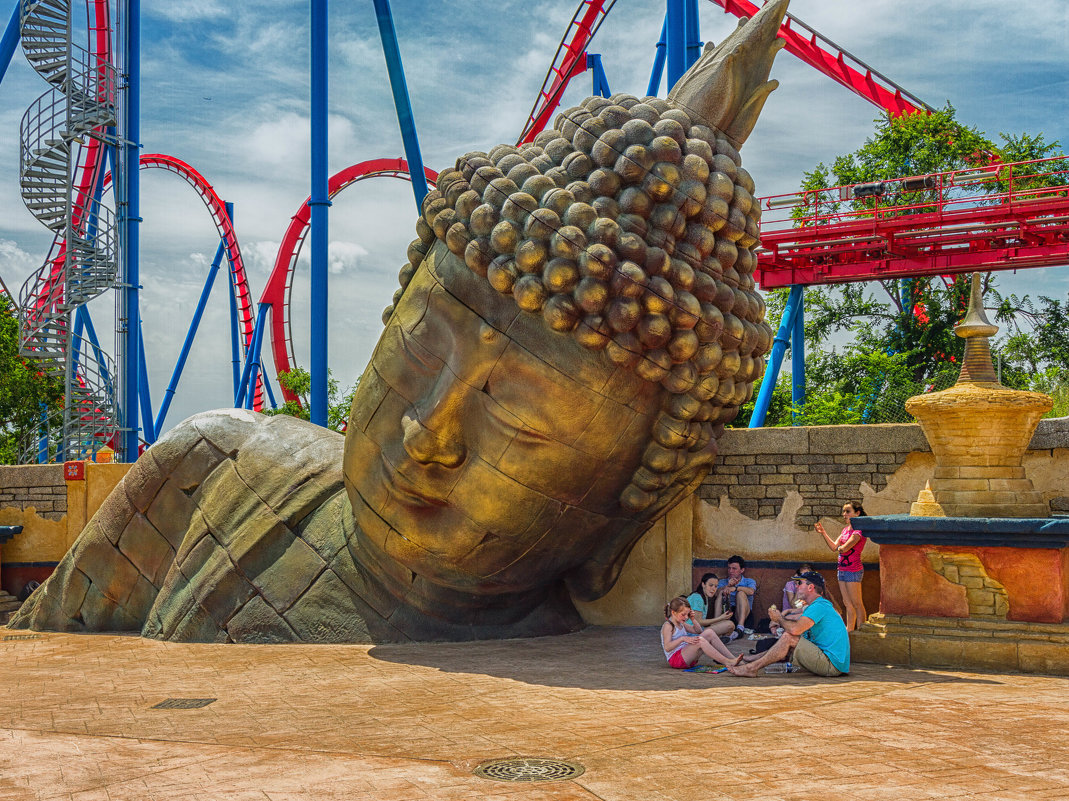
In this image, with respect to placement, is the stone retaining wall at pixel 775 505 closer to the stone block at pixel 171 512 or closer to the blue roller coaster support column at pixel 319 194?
the stone block at pixel 171 512

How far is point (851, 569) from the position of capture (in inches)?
295

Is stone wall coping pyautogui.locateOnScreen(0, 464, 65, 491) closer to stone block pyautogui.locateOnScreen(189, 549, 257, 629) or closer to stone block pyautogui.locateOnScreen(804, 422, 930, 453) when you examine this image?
stone block pyautogui.locateOnScreen(189, 549, 257, 629)

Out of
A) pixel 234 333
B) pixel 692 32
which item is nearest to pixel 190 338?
pixel 234 333

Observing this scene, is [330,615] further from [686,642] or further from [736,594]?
[736,594]

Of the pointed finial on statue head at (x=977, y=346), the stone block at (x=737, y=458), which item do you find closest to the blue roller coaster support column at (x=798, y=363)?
the stone block at (x=737, y=458)

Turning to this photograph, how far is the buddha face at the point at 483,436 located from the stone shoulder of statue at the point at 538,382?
0.05 ft

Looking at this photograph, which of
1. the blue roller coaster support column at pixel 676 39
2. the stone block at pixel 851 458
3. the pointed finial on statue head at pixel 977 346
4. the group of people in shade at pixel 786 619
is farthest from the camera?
the blue roller coaster support column at pixel 676 39

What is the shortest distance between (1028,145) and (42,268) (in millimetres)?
20910

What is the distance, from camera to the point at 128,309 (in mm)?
17016

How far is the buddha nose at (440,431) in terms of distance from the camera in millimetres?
6613

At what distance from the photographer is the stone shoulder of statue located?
6.14 meters

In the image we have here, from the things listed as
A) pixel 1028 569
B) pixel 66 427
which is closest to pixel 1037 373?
pixel 1028 569

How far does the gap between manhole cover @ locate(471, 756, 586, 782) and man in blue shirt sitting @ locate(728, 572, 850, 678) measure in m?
2.49

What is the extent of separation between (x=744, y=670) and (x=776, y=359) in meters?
11.3
